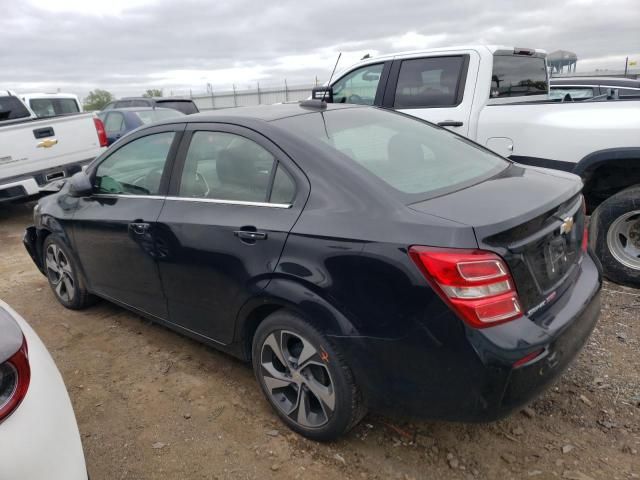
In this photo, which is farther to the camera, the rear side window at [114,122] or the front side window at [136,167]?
the rear side window at [114,122]

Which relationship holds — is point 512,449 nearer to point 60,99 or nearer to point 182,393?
point 182,393

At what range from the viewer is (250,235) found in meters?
2.45

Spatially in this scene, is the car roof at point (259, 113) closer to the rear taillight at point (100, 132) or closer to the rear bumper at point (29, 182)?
the rear bumper at point (29, 182)

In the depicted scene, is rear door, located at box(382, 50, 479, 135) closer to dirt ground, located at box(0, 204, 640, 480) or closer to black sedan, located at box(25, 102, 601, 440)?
black sedan, located at box(25, 102, 601, 440)

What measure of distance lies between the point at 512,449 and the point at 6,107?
342 inches

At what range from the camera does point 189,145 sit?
2.97m

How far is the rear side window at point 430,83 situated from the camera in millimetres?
4910

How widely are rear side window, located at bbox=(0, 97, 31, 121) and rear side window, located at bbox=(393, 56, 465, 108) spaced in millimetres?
6273

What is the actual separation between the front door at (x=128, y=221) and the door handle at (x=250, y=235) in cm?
75

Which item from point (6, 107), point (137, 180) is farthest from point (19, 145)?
point (137, 180)

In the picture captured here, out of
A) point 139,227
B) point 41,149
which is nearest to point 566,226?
point 139,227

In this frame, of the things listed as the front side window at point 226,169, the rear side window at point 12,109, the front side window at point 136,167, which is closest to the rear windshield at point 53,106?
the rear side window at point 12,109

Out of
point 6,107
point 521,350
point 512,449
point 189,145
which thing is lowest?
point 512,449

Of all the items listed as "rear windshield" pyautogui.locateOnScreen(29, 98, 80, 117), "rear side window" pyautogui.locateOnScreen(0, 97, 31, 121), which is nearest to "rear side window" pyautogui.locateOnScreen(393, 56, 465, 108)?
"rear side window" pyautogui.locateOnScreen(0, 97, 31, 121)
